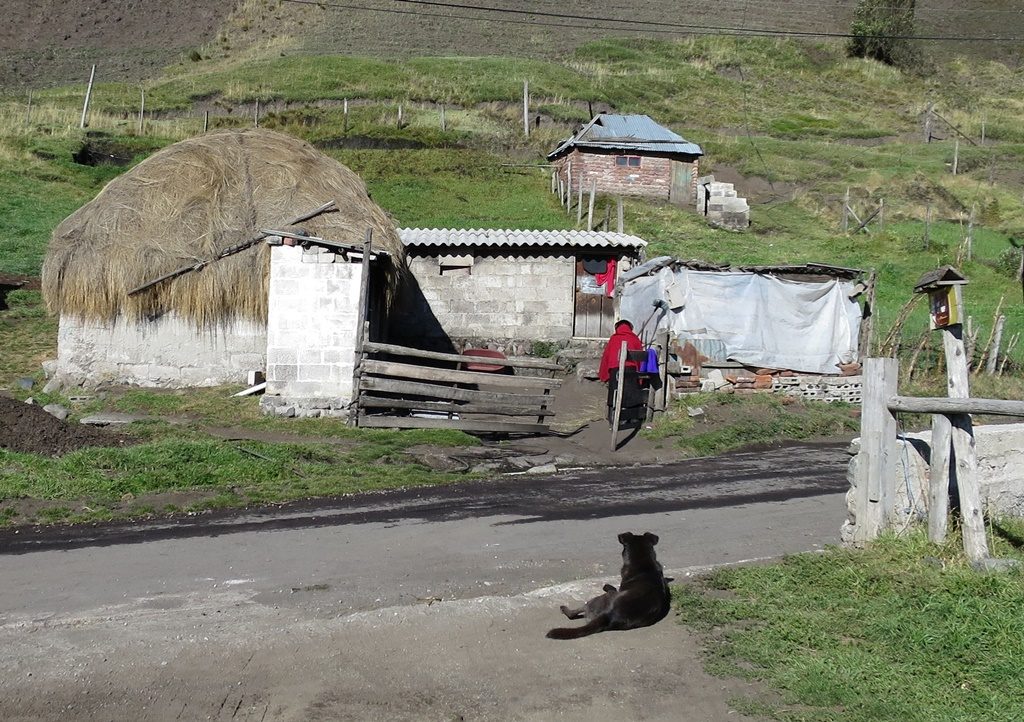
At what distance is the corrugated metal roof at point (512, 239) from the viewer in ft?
63.8

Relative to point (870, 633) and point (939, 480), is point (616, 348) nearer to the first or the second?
point (939, 480)

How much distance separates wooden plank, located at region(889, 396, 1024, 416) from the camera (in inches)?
240

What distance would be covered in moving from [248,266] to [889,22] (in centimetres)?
6226

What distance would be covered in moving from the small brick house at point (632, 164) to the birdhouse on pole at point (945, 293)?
2654 centimetres

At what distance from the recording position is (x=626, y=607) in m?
5.81

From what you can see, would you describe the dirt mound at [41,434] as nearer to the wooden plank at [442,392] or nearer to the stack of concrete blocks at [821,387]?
the wooden plank at [442,392]

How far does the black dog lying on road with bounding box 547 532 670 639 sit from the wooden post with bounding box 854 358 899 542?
6.08 feet

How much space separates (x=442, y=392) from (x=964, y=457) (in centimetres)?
882

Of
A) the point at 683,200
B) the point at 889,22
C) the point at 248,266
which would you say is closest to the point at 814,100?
the point at 889,22

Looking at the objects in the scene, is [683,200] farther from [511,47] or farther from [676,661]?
[511,47]

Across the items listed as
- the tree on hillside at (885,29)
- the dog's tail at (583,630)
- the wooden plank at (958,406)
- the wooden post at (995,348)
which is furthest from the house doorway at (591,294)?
the tree on hillside at (885,29)

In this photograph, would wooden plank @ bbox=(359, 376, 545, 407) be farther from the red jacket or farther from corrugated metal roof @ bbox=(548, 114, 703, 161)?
corrugated metal roof @ bbox=(548, 114, 703, 161)

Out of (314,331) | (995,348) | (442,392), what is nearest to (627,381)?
(442,392)

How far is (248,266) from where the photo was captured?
52.9 ft
